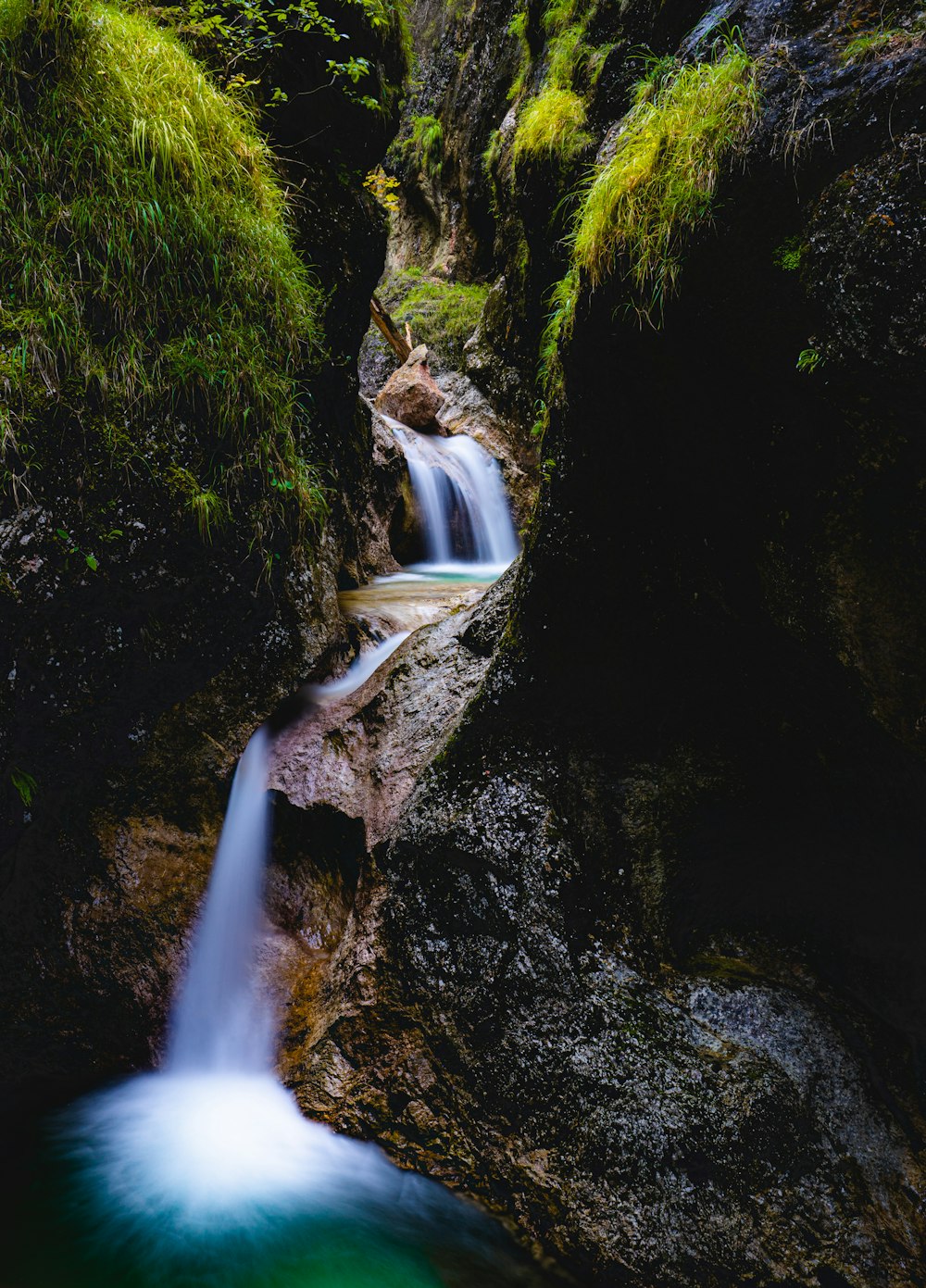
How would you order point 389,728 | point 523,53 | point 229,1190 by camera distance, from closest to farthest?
1. point 229,1190
2. point 389,728
3. point 523,53

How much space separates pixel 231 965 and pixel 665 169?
13.0 feet

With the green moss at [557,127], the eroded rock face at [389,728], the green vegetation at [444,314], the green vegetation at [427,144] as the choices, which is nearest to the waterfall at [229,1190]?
the eroded rock face at [389,728]

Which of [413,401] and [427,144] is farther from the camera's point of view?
[427,144]

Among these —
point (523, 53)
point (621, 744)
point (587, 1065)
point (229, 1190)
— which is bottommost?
point (229, 1190)

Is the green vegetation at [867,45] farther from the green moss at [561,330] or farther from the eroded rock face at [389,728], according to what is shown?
the eroded rock face at [389,728]

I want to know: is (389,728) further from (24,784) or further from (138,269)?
(138,269)

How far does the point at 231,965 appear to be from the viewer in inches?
138

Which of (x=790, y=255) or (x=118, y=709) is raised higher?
(x=790, y=255)

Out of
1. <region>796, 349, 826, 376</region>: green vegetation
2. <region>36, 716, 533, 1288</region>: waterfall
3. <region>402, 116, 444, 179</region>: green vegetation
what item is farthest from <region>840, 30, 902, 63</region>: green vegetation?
<region>402, 116, 444, 179</region>: green vegetation

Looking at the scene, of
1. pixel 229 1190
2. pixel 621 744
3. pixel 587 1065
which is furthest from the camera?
pixel 621 744

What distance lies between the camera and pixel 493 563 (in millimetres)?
9250

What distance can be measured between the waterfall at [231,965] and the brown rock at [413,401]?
8.77 m

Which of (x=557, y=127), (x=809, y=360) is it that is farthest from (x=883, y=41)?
(x=557, y=127)

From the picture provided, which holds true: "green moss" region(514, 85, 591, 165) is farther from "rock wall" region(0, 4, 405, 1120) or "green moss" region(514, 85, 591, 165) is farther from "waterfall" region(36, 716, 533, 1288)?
"waterfall" region(36, 716, 533, 1288)
